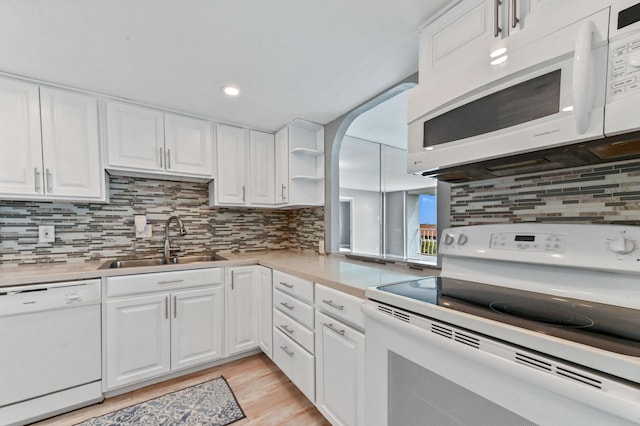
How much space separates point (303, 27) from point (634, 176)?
1.44 metres

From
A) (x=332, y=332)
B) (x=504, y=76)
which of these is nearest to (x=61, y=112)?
(x=332, y=332)

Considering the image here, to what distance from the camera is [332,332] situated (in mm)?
1396

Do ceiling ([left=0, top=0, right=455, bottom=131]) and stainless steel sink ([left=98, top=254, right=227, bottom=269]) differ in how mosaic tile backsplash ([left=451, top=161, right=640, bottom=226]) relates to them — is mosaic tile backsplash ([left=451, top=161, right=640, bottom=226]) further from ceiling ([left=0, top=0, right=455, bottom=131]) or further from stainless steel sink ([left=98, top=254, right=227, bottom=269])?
stainless steel sink ([left=98, top=254, right=227, bottom=269])

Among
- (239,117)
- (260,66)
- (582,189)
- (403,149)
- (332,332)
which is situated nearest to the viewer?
(582,189)

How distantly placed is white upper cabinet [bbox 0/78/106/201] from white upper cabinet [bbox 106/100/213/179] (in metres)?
0.12

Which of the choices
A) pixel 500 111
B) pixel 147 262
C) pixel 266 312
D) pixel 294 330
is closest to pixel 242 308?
pixel 266 312

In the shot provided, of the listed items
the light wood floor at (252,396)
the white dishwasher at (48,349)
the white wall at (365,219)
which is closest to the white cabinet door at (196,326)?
the light wood floor at (252,396)

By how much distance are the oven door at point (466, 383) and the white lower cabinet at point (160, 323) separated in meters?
1.48

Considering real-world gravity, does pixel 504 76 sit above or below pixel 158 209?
above

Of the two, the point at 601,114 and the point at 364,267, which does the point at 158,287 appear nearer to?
the point at 364,267

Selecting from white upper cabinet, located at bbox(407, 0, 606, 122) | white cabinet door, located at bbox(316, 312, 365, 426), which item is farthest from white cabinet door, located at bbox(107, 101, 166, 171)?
white upper cabinet, located at bbox(407, 0, 606, 122)

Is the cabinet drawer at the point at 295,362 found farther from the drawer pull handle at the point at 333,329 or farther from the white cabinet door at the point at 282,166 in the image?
the white cabinet door at the point at 282,166

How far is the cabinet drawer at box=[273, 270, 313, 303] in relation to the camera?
1612mm

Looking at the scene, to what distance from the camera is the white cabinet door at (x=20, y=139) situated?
1677 mm
